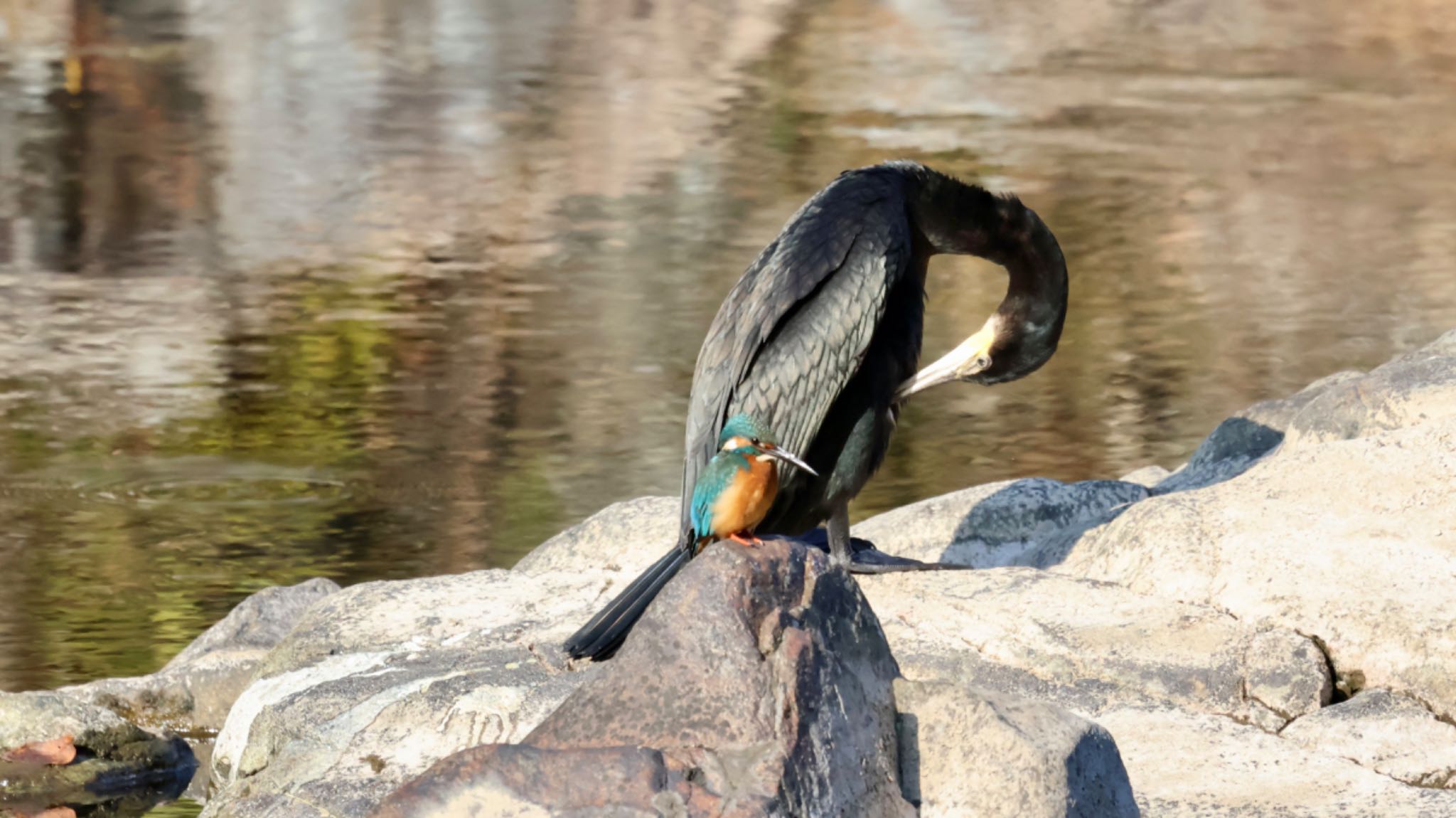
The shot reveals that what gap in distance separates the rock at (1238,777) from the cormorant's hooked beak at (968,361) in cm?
121

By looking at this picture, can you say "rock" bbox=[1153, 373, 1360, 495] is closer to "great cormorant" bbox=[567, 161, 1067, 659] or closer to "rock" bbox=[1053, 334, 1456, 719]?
"rock" bbox=[1053, 334, 1456, 719]

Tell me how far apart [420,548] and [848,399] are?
313 centimetres

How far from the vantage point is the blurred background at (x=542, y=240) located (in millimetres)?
8891

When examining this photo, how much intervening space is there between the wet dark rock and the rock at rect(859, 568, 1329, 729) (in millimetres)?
1038

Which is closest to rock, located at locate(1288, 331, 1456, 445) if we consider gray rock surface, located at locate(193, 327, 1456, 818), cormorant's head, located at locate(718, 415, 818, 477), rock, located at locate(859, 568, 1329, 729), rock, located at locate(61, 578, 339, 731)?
gray rock surface, located at locate(193, 327, 1456, 818)

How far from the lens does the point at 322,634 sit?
5.79 metres

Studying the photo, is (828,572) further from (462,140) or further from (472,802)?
(462,140)

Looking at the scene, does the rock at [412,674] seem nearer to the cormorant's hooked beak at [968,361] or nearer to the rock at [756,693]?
the rock at [756,693]

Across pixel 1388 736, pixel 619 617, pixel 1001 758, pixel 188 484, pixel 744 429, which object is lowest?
pixel 188 484

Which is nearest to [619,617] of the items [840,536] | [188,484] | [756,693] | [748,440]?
[748,440]

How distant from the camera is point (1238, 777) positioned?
4.59 metres

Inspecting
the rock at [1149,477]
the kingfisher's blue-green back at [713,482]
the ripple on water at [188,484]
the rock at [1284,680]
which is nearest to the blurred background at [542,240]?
the ripple on water at [188,484]

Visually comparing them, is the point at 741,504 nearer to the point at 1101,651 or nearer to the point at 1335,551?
the point at 1101,651

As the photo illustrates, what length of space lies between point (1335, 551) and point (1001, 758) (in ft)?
6.24
